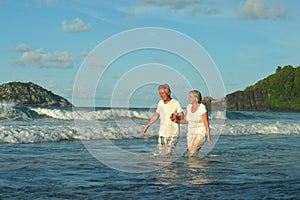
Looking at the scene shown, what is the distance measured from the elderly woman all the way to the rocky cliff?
73.9 metres

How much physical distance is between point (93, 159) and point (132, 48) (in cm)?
324

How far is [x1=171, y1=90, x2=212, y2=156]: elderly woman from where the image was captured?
1100 centimetres

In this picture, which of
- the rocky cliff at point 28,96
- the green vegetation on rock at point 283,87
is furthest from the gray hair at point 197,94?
the green vegetation on rock at point 283,87

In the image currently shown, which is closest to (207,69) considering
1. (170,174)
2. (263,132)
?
(170,174)

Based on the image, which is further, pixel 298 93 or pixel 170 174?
pixel 298 93

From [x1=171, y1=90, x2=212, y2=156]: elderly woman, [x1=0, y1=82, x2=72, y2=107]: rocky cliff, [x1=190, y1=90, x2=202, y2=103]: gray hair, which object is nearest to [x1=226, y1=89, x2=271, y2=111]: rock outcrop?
[x1=0, y1=82, x2=72, y2=107]: rocky cliff

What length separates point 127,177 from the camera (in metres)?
9.30

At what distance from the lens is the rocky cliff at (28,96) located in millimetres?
84312

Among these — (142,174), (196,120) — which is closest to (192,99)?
(196,120)

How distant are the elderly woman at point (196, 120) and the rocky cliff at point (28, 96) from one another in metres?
73.9

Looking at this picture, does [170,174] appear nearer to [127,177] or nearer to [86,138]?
[127,177]

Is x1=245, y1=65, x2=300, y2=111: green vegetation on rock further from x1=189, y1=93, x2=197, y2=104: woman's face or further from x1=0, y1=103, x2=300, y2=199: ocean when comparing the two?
x1=189, y1=93, x2=197, y2=104: woman's face

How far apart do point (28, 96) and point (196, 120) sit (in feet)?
262

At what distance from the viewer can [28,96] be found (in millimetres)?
87188
